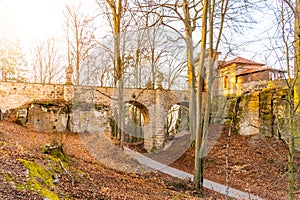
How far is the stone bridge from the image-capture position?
12070mm

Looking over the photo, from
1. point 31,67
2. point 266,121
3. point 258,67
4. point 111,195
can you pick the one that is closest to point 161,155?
point 266,121

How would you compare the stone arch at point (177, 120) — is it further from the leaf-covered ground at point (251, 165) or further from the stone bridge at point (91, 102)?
the leaf-covered ground at point (251, 165)

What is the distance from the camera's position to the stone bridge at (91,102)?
12070 mm

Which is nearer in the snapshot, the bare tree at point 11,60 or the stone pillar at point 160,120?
the stone pillar at point 160,120

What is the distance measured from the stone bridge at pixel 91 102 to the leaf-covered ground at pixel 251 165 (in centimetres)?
351

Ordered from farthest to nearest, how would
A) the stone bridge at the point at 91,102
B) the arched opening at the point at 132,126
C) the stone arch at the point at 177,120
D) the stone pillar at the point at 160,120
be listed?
the stone arch at the point at 177,120 → the arched opening at the point at 132,126 → the stone pillar at the point at 160,120 → the stone bridge at the point at 91,102

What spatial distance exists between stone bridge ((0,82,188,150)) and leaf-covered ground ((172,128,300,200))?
3.51 metres

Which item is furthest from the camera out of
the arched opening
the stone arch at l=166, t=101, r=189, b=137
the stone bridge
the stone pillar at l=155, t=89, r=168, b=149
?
the stone arch at l=166, t=101, r=189, b=137

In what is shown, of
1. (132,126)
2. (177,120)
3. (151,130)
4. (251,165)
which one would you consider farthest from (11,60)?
(251,165)

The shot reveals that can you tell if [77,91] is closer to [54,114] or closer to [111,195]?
[54,114]

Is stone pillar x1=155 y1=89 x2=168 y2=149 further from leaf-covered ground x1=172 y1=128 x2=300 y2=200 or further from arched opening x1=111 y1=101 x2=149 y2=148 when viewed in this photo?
leaf-covered ground x1=172 y1=128 x2=300 y2=200

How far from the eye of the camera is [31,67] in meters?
22.3

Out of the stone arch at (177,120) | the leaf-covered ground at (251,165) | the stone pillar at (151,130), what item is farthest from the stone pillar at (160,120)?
the leaf-covered ground at (251,165)

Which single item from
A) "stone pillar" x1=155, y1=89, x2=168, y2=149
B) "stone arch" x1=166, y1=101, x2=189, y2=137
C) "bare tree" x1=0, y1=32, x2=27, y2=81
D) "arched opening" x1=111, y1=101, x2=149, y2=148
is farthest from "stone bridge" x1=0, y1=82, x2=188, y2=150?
"bare tree" x1=0, y1=32, x2=27, y2=81
